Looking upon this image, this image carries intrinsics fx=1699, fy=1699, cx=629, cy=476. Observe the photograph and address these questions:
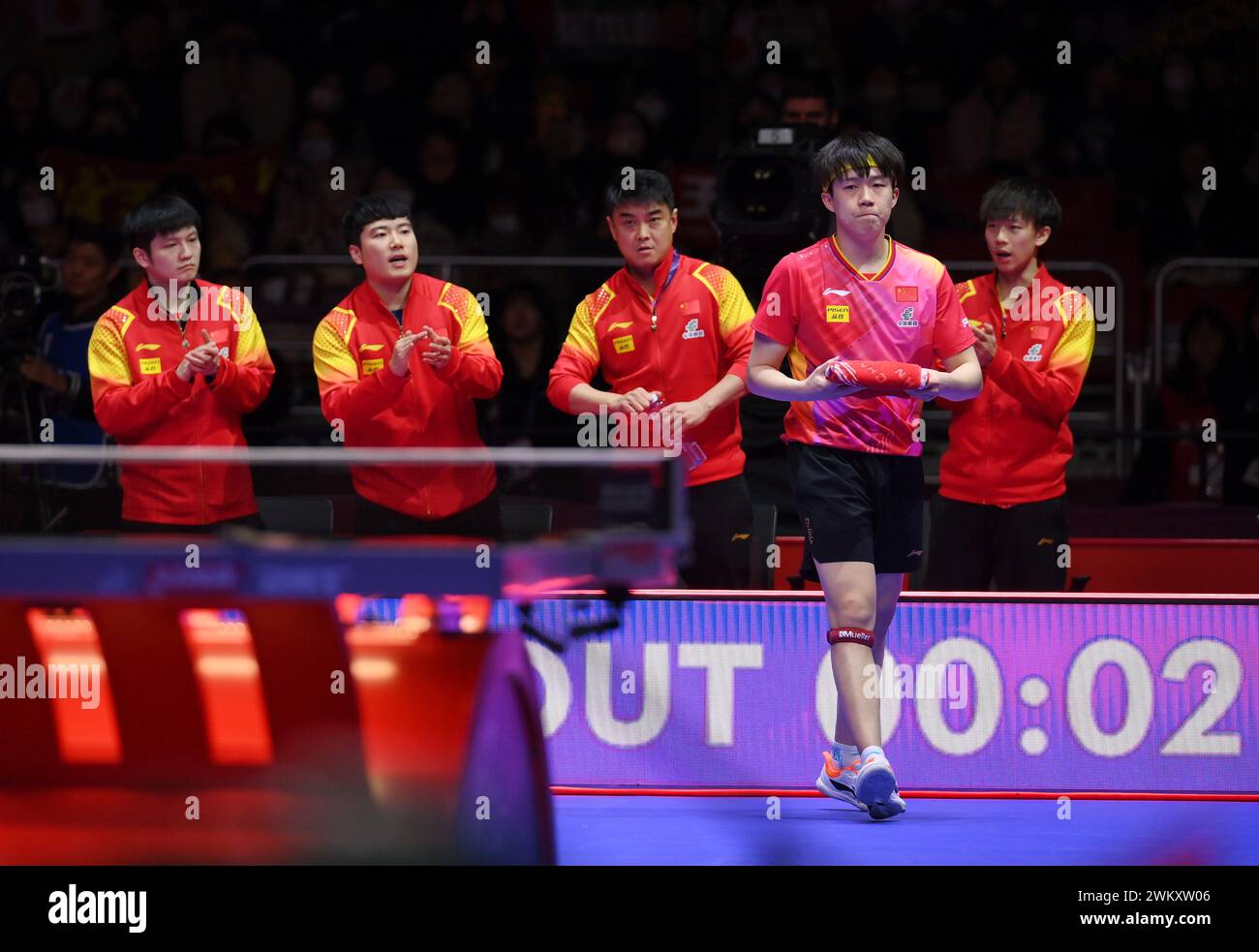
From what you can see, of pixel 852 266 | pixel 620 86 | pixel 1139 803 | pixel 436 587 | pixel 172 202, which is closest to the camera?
pixel 436 587

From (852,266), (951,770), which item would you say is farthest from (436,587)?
(951,770)

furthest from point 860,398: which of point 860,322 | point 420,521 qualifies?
point 420,521

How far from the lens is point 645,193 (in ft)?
17.3

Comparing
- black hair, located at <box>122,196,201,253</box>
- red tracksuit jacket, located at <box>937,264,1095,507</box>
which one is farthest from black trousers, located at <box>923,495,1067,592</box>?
black hair, located at <box>122,196,201,253</box>

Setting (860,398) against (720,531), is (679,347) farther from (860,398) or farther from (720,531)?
(860,398)

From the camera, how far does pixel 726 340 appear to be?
209 inches

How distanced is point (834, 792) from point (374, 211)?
2.20 m

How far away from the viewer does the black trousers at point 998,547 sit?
17.4 feet

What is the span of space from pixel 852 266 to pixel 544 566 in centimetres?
232

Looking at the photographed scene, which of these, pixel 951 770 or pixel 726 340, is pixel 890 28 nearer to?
pixel 726 340

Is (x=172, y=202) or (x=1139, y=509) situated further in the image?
(x=1139, y=509)

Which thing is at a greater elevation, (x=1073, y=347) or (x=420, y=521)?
(x=1073, y=347)

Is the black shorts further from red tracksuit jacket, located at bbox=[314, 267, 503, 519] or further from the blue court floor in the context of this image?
red tracksuit jacket, located at bbox=[314, 267, 503, 519]

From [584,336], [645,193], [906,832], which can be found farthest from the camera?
[584,336]
